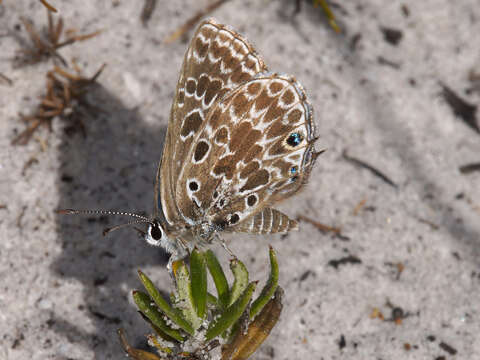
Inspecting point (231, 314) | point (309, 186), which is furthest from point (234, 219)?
point (309, 186)

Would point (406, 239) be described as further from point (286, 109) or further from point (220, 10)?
point (220, 10)

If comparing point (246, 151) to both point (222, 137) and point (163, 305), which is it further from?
point (163, 305)

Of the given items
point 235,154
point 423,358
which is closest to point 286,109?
point 235,154

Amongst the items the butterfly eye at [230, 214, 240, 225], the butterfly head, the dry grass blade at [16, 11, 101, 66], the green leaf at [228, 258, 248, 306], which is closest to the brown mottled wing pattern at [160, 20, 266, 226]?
the butterfly head

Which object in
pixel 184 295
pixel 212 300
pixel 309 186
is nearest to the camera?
pixel 184 295

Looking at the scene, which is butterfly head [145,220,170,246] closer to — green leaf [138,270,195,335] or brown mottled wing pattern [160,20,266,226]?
brown mottled wing pattern [160,20,266,226]

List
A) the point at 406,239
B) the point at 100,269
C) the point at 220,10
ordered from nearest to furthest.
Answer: the point at 100,269
the point at 406,239
the point at 220,10

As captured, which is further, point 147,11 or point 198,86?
point 147,11
